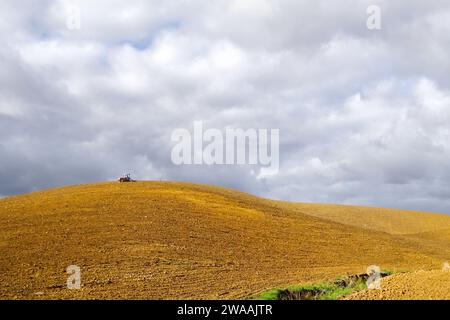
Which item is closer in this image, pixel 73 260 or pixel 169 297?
pixel 169 297

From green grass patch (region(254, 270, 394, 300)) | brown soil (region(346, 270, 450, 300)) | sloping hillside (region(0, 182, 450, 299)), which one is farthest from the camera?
sloping hillside (region(0, 182, 450, 299))

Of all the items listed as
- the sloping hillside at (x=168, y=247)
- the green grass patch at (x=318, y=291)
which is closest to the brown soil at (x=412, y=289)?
the green grass patch at (x=318, y=291)

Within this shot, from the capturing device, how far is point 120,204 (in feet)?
111

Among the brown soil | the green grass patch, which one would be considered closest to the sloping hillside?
the green grass patch

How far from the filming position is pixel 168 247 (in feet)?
81.5

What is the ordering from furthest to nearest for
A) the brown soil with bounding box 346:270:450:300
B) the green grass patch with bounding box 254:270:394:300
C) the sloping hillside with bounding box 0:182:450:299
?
the sloping hillside with bounding box 0:182:450:299
the green grass patch with bounding box 254:270:394:300
the brown soil with bounding box 346:270:450:300

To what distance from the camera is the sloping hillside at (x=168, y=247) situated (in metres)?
18.4

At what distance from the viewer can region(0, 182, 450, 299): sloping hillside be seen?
18.4 m

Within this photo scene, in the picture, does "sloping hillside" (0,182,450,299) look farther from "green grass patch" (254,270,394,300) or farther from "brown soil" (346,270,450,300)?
"brown soil" (346,270,450,300)

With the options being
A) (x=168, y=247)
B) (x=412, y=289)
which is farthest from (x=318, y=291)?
(x=168, y=247)

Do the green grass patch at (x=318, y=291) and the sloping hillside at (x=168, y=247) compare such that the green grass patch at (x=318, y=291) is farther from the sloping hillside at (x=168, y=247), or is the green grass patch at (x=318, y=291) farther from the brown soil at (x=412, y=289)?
the brown soil at (x=412, y=289)
